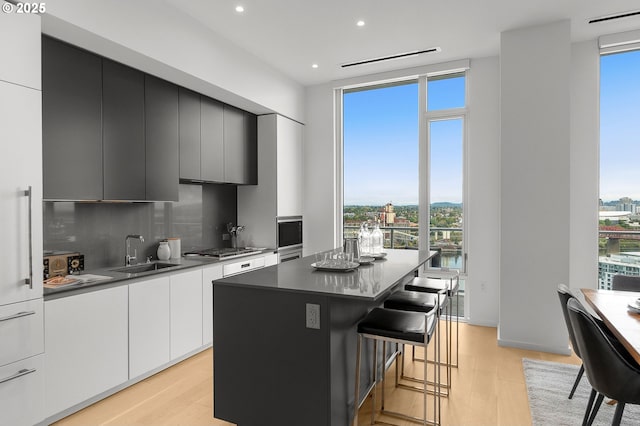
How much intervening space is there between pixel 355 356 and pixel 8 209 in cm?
223

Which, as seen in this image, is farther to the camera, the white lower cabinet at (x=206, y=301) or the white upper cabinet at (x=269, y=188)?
the white upper cabinet at (x=269, y=188)

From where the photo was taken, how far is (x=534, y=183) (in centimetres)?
374

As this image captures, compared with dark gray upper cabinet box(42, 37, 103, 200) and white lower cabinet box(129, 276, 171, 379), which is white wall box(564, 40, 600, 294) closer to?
white lower cabinet box(129, 276, 171, 379)

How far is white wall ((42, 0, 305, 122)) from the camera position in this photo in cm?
255

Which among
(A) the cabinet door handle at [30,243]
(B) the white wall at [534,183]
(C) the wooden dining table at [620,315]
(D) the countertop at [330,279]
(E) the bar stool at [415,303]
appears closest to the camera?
(C) the wooden dining table at [620,315]

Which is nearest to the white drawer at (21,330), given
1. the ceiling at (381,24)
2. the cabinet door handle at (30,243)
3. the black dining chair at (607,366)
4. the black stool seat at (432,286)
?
the cabinet door handle at (30,243)

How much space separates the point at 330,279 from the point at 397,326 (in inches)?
18.4

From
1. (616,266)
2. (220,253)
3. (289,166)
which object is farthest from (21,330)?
(616,266)

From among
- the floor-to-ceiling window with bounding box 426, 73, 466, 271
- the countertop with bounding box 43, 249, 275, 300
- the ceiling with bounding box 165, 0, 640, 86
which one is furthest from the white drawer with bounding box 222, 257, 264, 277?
the ceiling with bounding box 165, 0, 640, 86

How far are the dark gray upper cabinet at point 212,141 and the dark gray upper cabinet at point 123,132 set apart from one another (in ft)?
2.52

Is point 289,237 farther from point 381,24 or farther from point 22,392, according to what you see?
point 22,392

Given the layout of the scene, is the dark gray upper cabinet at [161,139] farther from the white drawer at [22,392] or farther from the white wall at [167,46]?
the white drawer at [22,392]

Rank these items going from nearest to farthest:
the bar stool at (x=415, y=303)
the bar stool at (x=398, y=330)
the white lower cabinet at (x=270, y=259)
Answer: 1. the bar stool at (x=398, y=330)
2. the bar stool at (x=415, y=303)
3. the white lower cabinet at (x=270, y=259)

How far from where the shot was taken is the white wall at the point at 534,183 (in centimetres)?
363
